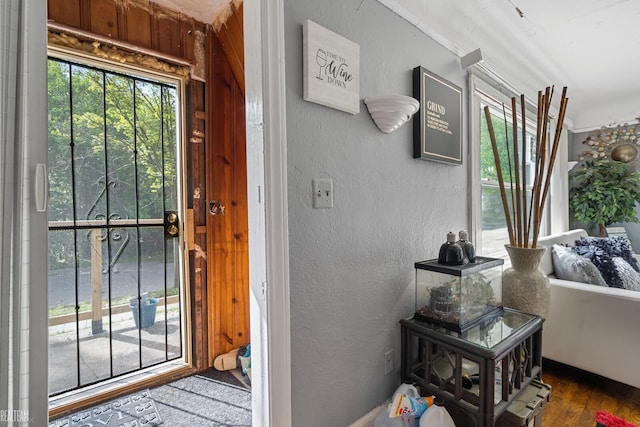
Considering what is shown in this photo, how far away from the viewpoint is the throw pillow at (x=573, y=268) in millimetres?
2014

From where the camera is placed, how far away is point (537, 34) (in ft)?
6.88

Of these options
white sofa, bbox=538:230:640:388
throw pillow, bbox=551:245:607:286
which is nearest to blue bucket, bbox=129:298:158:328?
white sofa, bbox=538:230:640:388

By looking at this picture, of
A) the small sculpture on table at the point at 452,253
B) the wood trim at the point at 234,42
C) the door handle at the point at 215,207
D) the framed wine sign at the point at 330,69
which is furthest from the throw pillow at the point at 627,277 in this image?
the wood trim at the point at 234,42

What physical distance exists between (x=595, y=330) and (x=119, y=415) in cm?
274

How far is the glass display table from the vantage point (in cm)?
116

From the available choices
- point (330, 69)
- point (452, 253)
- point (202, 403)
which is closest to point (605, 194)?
point (452, 253)

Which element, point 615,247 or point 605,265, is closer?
point 605,265

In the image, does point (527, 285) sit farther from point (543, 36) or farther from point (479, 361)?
point (543, 36)

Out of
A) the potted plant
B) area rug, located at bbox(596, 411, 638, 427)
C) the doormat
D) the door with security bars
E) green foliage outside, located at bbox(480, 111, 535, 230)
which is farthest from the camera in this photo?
the potted plant

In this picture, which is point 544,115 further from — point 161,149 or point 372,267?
point 161,149

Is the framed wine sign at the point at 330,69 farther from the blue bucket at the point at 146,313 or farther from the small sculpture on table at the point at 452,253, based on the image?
the blue bucket at the point at 146,313

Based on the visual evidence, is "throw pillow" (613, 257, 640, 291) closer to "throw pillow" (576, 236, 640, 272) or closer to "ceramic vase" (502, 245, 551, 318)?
"throw pillow" (576, 236, 640, 272)

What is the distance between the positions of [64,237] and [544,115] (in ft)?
9.03

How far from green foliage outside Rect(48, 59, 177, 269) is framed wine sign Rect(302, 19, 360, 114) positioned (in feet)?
4.16
